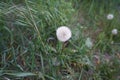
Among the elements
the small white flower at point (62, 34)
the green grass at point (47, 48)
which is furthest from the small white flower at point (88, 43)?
the small white flower at point (62, 34)

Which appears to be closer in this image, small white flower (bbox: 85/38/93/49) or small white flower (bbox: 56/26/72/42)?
small white flower (bbox: 56/26/72/42)

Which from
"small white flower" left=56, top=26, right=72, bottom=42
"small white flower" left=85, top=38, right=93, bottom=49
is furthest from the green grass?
"small white flower" left=56, top=26, right=72, bottom=42

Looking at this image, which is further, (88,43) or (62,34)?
(88,43)

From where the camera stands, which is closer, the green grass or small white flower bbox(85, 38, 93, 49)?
the green grass

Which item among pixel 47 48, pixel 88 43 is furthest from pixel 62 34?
pixel 88 43

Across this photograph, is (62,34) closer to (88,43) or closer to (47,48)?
(47,48)

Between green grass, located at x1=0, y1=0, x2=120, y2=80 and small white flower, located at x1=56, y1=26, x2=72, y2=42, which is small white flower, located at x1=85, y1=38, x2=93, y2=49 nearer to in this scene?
green grass, located at x1=0, y1=0, x2=120, y2=80

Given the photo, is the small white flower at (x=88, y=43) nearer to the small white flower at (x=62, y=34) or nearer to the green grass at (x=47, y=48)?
the green grass at (x=47, y=48)

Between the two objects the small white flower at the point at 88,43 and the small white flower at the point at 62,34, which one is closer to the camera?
the small white flower at the point at 62,34

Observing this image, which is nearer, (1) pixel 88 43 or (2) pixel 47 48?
(2) pixel 47 48
